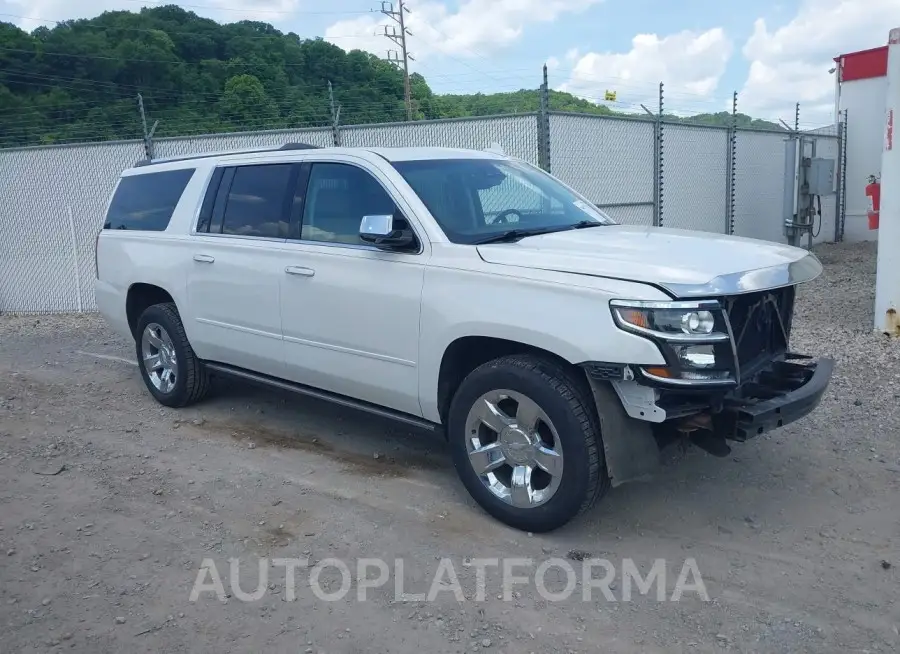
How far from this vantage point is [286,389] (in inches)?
215

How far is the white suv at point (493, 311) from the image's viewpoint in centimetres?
368

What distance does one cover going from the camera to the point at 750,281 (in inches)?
147

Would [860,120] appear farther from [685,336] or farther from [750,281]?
[685,336]

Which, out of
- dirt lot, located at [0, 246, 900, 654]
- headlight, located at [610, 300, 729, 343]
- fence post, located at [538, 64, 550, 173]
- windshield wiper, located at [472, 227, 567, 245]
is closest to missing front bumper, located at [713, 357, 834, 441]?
headlight, located at [610, 300, 729, 343]

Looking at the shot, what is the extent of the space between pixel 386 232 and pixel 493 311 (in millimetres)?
757

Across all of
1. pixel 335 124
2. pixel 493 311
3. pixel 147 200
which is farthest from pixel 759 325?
pixel 335 124

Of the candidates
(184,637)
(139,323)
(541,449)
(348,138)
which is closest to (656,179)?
(348,138)

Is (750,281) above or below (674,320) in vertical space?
above

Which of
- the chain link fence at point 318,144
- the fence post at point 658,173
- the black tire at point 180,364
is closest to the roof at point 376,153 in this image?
the black tire at point 180,364

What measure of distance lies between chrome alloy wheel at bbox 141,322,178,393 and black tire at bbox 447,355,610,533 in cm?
316

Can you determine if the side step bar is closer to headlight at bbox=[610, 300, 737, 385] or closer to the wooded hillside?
headlight at bbox=[610, 300, 737, 385]

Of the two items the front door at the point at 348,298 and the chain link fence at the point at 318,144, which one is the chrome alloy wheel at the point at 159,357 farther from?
the chain link fence at the point at 318,144

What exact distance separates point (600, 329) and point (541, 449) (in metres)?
0.72

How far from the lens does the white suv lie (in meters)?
3.68
